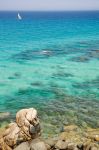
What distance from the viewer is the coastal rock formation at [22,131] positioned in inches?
725

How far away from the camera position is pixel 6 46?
6681 cm

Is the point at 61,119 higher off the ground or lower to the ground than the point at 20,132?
lower

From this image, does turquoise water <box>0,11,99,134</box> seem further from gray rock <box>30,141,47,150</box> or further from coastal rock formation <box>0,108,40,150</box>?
gray rock <box>30,141,47,150</box>

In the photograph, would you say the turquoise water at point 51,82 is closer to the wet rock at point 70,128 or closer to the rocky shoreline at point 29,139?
the wet rock at point 70,128

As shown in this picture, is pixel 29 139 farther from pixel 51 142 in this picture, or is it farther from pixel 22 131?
pixel 51 142

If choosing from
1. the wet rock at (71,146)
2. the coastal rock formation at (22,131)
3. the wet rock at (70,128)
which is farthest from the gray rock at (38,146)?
the wet rock at (70,128)

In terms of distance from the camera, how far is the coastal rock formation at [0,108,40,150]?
18406 mm

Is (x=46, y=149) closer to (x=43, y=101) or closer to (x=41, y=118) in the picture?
(x=41, y=118)

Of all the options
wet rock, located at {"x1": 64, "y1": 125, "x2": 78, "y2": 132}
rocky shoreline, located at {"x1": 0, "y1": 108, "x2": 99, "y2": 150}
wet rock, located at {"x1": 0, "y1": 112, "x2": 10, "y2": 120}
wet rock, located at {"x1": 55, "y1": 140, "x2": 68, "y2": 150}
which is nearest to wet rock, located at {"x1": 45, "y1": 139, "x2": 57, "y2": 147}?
rocky shoreline, located at {"x1": 0, "y1": 108, "x2": 99, "y2": 150}

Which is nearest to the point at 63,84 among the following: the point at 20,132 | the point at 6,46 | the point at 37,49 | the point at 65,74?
the point at 65,74

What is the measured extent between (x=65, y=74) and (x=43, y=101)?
1087cm

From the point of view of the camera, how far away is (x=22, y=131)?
18688 millimetres

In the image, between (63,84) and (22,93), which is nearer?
(22,93)

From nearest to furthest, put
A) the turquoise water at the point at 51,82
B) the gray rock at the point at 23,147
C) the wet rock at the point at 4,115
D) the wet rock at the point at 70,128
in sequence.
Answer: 1. the gray rock at the point at 23,147
2. the wet rock at the point at 70,128
3. the wet rock at the point at 4,115
4. the turquoise water at the point at 51,82
